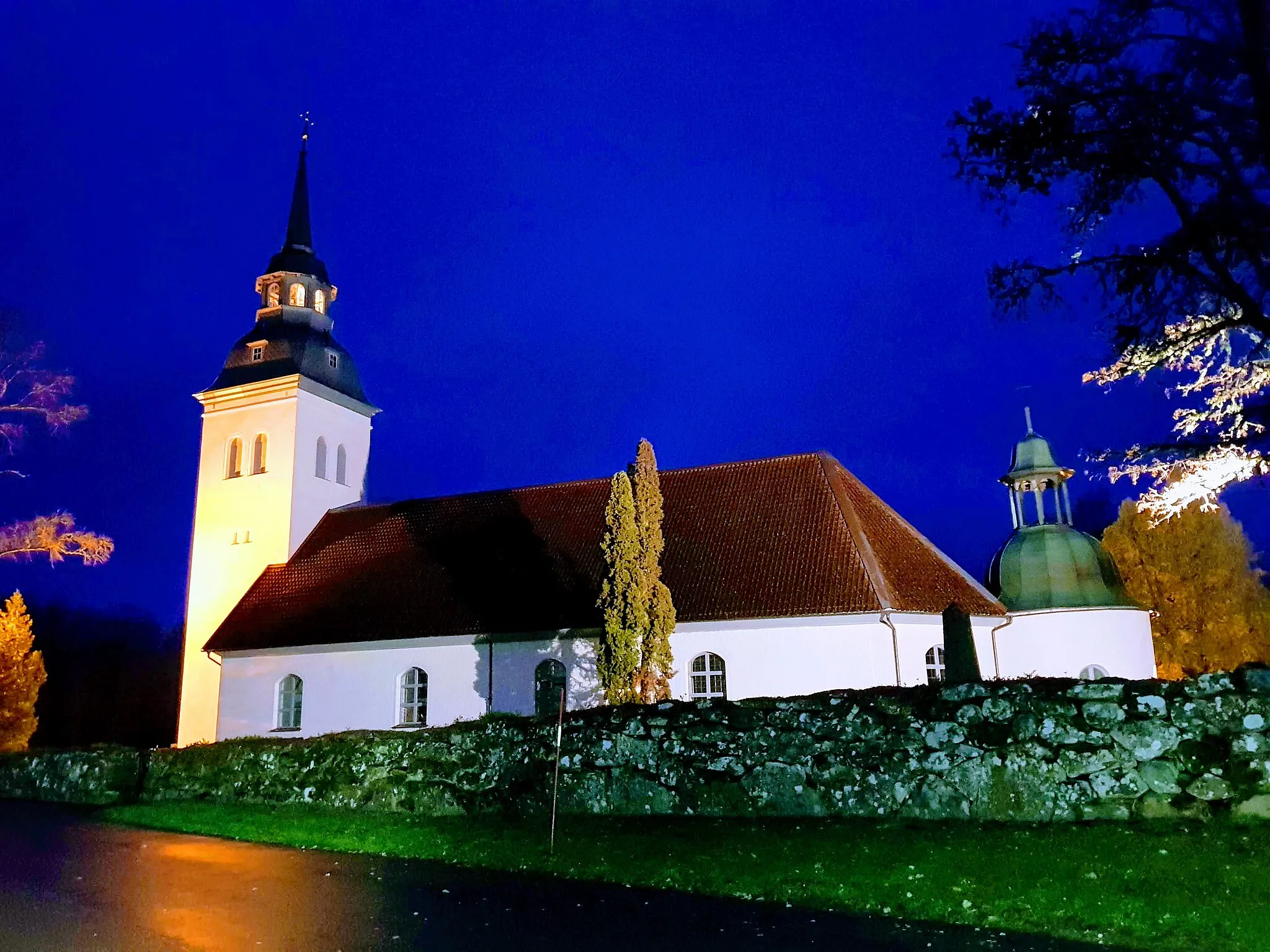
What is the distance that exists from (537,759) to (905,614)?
35.4ft

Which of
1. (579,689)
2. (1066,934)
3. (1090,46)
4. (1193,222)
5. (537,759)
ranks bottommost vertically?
(1066,934)

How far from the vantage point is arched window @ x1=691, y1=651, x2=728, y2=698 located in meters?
23.1

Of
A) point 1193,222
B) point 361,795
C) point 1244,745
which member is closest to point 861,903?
point 1244,745

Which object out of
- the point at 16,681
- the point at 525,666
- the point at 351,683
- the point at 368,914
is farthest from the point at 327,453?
the point at 368,914

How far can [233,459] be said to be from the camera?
113 feet

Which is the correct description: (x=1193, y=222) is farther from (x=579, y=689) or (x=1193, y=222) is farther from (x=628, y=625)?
(x=579, y=689)

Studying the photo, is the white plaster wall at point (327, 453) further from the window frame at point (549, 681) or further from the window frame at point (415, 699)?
the window frame at point (549, 681)

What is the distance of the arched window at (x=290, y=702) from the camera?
27859 millimetres

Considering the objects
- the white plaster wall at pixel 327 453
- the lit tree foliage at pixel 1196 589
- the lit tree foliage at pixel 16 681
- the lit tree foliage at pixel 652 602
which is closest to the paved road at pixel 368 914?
the lit tree foliage at pixel 652 602

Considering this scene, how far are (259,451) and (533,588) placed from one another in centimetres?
1339

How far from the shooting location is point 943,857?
998cm

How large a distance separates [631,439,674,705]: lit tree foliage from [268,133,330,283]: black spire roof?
19949mm

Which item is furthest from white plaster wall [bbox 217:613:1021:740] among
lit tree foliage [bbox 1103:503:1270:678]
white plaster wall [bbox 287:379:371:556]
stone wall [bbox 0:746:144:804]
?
lit tree foliage [bbox 1103:503:1270:678]

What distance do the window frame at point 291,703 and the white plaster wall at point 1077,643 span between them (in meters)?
18.7
